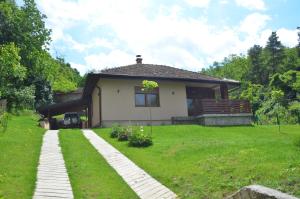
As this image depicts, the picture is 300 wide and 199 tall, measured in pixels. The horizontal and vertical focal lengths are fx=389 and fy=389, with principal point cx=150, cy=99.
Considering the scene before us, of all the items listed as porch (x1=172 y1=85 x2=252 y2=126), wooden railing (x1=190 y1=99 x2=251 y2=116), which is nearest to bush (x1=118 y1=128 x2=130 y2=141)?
porch (x1=172 y1=85 x2=252 y2=126)

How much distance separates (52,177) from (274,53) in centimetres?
6342

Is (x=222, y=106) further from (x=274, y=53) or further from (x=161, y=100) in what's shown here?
(x=274, y=53)

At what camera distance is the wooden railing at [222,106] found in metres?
26.2

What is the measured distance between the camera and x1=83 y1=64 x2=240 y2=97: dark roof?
26703 mm

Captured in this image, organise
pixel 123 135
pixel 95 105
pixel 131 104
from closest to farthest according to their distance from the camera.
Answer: pixel 123 135, pixel 131 104, pixel 95 105

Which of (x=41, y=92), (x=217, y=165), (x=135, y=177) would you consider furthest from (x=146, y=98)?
(x=41, y=92)

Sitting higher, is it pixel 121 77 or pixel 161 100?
pixel 121 77

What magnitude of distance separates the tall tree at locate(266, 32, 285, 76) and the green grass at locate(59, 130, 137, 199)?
56263 mm

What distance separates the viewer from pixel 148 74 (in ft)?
91.2

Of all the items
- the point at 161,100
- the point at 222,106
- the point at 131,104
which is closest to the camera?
the point at 222,106

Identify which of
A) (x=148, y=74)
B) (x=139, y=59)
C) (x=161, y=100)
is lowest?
(x=161, y=100)

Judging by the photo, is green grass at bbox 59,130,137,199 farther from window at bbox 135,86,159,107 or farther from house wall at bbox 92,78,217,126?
window at bbox 135,86,159,107

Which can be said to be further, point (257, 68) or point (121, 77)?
point (257, 68)

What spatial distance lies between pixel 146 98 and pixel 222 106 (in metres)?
5.51
